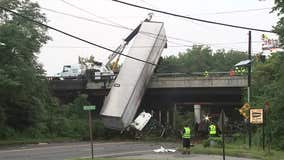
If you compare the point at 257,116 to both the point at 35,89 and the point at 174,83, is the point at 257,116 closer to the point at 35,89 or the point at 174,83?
the point at 35,89

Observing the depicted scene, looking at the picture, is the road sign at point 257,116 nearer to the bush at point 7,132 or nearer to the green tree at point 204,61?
the bush at point 7,132

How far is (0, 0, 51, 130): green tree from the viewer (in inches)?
1437

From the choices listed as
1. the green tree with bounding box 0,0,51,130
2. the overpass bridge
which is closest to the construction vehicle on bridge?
the overpass bridge

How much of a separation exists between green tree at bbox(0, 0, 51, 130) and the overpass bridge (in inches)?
247

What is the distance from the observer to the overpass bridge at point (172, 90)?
165 ft

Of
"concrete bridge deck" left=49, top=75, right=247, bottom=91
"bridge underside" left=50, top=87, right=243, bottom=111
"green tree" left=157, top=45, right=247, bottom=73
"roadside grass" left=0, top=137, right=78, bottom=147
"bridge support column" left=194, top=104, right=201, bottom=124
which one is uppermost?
"green tree" left=157, top=45, right=247, bottom=73

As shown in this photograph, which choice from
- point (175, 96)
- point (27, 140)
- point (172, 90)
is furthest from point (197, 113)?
point (27, 140)

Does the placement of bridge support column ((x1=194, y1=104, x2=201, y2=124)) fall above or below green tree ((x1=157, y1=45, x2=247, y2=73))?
below

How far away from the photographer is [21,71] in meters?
36.7

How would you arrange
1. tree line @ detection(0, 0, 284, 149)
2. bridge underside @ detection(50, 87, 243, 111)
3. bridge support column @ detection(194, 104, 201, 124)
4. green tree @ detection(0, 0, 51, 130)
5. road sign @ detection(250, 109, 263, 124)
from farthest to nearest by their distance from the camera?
1. bridge support column @ detection(194, 104, 201, 124)
2. bridge underside @ detection(50, 87, 243, 111)
3. green tree @ detection(0, 0, 51, 130)
4. tree line @ detection(0, 0, 284, 149)
5. road sign @ detection(250, 109, 263, 124)

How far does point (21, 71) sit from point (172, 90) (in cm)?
2076

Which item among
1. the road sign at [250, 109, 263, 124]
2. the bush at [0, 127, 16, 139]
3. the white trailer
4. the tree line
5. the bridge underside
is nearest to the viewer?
the road sign at [250, 109, 263, 124]

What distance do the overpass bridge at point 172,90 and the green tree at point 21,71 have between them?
6.28 m

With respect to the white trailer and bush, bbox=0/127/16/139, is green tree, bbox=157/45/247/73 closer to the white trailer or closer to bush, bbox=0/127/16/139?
the white trailer
